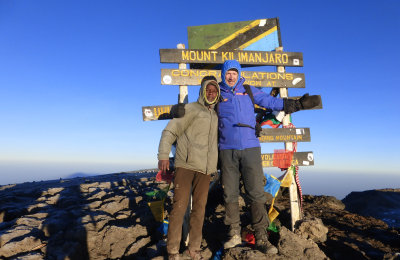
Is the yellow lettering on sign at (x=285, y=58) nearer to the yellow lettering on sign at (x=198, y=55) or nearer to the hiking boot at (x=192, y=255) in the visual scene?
the yellow lettering on sign at (x=198, y=55)

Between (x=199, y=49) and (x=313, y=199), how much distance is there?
733 cm

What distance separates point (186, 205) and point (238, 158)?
120 centimetres

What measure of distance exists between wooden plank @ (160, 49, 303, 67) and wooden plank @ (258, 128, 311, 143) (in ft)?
5.78

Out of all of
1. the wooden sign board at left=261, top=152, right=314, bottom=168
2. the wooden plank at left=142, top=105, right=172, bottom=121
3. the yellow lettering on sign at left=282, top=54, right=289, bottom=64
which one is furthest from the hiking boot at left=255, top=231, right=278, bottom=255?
the yellow lettering on sign at left=282, top=54, right=289, bottom=64

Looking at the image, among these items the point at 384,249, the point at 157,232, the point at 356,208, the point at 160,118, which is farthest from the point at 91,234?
the point at 356,208

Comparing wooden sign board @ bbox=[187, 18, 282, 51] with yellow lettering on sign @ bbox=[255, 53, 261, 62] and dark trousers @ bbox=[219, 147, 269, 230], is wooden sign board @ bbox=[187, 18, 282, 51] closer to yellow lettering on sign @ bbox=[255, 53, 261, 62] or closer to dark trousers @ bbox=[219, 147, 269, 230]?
yellow lettering on sign @ bbox=[255, 53, 261, 62]

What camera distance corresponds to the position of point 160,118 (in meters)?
5.07

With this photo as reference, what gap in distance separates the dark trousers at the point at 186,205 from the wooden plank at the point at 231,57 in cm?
289

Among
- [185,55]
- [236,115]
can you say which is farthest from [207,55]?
[236,115]

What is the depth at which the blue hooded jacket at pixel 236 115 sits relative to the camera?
3.98 metres

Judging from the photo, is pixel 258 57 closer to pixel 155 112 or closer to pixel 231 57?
pixel 231 57

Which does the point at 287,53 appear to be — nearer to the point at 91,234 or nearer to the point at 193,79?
the point at 193,79

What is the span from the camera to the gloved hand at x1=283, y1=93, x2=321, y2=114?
4.18 m

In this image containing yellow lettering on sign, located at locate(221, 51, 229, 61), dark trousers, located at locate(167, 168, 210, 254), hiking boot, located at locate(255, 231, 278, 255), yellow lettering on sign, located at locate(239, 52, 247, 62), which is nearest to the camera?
dark trousers, located at locate(167, 168, 210, 254)
